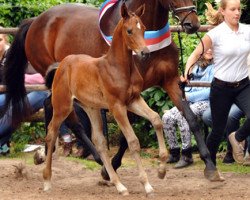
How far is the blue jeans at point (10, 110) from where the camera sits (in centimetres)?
1013

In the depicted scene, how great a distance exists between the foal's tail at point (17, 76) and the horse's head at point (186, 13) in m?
2.59

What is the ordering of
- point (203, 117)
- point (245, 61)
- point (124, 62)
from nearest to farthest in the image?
point (124, 62)
point (245, 61)
point (203, 117)

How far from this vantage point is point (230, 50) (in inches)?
315

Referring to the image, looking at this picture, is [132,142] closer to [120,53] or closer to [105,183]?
[120,53]

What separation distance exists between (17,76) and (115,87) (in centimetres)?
278

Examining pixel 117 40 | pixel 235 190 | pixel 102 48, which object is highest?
pixel 117 40

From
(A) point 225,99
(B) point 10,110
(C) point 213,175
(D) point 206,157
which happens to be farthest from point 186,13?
(B) point 10,110

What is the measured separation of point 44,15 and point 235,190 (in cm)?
330

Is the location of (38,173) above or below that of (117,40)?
below

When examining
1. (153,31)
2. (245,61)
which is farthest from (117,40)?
(245,61)

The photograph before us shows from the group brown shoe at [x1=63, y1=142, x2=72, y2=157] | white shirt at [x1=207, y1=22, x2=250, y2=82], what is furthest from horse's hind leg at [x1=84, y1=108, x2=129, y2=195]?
brown shoe at [x1=63, y1=142, x2=72, y2=157]

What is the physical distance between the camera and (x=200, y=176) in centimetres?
903

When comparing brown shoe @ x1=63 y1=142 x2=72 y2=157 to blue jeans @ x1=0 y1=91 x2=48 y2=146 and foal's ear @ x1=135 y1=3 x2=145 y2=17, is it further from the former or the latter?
foal's ear @ x1=135 y1=3 x2=145 y2=17

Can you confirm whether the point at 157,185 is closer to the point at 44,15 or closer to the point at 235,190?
the point at 235,190
